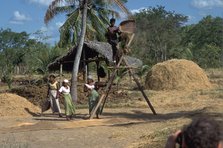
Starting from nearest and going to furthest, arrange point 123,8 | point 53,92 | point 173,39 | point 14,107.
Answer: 1. point 53,92
2. point 14,107
3. point 123,8
4. point 173,39

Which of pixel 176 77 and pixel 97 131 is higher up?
pixel 176 77

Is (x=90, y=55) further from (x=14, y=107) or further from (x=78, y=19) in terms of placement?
(x=14, y=107)

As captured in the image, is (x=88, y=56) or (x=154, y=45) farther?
(x=154, y=45)

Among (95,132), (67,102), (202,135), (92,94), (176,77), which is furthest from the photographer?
(176,77)

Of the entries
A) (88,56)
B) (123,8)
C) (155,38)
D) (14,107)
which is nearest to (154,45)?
(155,38)

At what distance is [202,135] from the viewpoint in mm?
2623

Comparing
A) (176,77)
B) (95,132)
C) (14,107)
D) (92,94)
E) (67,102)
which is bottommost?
(95,132)

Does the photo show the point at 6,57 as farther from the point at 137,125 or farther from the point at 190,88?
the point at 137,125

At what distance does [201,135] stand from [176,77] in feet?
73.9

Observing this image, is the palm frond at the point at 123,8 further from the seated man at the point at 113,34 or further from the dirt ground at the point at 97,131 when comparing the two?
the seated man at the point at 113,34

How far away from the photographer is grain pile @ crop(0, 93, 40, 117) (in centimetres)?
1667

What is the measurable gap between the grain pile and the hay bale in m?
9.04

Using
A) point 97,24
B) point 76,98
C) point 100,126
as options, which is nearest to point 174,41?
point 97,24

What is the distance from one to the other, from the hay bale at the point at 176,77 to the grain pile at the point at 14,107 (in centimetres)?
904
